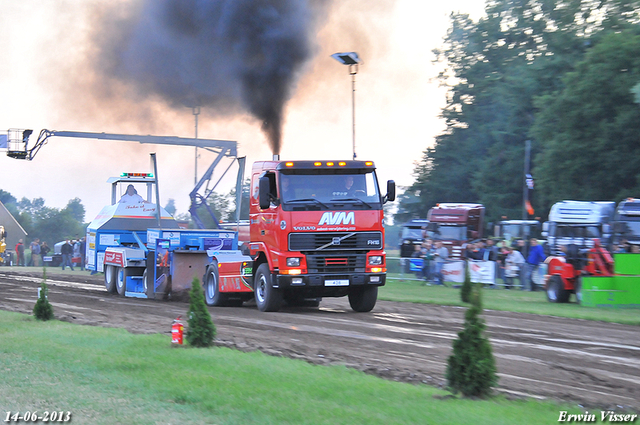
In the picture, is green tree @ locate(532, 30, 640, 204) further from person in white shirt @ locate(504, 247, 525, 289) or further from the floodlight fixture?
the floodlight fixture

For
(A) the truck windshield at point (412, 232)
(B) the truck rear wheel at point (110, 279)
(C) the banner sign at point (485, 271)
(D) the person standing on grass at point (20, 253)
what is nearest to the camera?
(B) the truck rear wheel at point (110, 279)

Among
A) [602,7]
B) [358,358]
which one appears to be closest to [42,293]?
[358,358]

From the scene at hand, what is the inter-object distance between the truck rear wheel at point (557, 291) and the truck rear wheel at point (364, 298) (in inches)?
248

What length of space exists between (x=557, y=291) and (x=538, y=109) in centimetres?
3067

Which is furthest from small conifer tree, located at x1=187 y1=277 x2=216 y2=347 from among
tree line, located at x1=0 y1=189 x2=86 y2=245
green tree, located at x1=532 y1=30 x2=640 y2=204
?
tree line, located at x1=0 y1=189 x2=86 y2=245

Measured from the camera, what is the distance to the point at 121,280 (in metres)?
21.9

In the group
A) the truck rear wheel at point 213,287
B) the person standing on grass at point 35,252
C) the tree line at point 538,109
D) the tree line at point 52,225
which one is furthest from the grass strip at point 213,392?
the tree line at point 52,225

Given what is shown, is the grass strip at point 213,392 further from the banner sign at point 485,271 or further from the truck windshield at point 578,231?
the truck windshield at point 578,231

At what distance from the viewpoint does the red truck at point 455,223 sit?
128 feet

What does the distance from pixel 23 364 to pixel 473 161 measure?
153ft

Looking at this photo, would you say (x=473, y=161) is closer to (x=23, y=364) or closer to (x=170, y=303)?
(x=170, y=303)

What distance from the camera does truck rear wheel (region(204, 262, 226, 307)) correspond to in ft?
58.1

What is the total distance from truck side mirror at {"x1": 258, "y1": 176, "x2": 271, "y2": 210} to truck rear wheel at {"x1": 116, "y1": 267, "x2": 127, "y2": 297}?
26.5 ft

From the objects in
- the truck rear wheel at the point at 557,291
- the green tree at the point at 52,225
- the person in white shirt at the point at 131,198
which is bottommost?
the truck rear wheel at the point at 557,291
